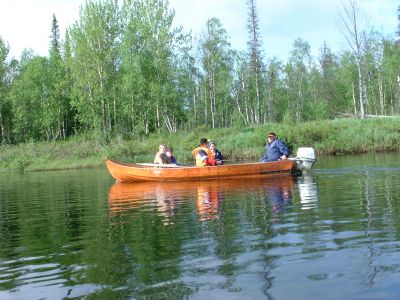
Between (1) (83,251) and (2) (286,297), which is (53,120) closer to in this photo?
(1) (83,251)

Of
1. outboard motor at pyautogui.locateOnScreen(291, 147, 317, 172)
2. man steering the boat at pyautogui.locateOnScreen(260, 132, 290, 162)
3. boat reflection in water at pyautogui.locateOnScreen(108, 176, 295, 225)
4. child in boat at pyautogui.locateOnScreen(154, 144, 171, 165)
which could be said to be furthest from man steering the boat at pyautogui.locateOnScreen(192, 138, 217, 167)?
outboard motor at pyautogui.locateOnScreen(291, 147, 317, 172)

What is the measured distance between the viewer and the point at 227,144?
33.2m

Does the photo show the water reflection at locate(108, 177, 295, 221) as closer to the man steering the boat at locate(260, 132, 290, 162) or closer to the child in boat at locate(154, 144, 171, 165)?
the child in boat at locate(154, 144, 171, 165)

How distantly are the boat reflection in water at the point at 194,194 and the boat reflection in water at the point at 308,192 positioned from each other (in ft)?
1.05

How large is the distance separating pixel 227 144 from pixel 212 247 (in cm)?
2640

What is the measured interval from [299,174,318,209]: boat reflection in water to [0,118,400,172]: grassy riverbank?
13.9 metres

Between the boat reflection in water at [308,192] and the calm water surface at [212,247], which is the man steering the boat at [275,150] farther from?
the calm water surface at [212,247]

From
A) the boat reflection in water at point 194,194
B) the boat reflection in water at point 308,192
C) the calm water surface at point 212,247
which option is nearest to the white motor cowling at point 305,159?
the boat reflection in water at point 308,192

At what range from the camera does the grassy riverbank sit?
31.0m

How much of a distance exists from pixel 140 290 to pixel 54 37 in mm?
68592

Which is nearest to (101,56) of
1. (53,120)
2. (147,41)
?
(147,41)

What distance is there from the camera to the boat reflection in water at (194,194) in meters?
11.1

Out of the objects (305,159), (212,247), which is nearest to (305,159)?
(305,159)

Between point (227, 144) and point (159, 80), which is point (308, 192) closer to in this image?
point (227, 144)
